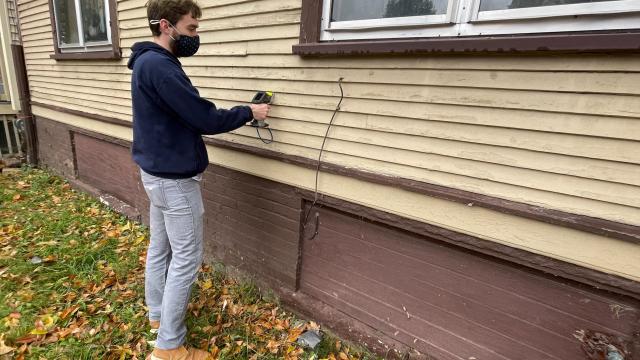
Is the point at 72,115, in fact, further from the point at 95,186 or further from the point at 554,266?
the point at 554,266

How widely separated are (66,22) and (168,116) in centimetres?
460

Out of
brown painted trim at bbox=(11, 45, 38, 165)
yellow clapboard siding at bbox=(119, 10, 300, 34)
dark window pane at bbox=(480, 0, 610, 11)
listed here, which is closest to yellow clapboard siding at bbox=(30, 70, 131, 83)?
brown painted trim at bbox=(11, 45, 38, 165)

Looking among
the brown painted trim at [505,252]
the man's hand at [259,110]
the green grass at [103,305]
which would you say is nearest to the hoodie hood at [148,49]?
the man's hand at [259,110]

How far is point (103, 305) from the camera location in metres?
3.02

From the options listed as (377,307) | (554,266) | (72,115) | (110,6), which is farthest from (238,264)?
(72,115)

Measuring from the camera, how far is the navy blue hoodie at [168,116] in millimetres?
1936

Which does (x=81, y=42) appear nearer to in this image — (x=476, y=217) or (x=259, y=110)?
(x=259, y=110)

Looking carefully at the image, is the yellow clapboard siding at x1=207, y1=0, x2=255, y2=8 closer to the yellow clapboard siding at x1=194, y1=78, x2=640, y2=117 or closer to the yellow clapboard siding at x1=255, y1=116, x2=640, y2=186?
the yellow clapboard siding at x1=194, y1=78, x2=640, y2=117

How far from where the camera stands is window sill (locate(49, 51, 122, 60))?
13.5 feet

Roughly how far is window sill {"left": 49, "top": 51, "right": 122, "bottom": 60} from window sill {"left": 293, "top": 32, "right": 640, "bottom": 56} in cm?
305

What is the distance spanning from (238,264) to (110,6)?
3.36 metres

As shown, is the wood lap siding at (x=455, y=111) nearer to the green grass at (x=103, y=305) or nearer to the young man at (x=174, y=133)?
the young man at (x=174, y=133)

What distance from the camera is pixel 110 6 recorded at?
13.3 feet

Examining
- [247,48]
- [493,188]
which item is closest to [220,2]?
[247,48]
